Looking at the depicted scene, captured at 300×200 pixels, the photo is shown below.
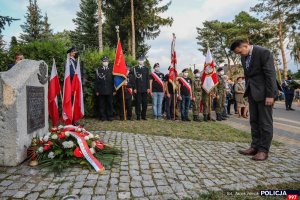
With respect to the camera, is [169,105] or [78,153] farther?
[169,105]

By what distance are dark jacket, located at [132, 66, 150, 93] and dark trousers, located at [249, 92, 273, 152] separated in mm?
5009

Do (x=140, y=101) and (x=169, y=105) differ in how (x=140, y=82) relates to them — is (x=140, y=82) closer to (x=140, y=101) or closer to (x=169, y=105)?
(x=140, y=101)

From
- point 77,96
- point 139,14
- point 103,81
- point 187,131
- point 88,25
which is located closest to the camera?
point 77,96

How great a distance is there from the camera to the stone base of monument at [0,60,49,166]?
4082 mm

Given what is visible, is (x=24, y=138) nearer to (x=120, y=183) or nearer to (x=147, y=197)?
(x=120, y=183)

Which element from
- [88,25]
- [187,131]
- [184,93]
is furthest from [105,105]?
[88,25]

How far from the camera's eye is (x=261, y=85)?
4.67 m

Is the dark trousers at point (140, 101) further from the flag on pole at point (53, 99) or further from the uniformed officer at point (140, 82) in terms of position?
the flag on pole at point (53, 99)

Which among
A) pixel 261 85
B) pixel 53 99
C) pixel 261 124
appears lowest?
pixel 261 124

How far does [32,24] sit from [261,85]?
118 ft

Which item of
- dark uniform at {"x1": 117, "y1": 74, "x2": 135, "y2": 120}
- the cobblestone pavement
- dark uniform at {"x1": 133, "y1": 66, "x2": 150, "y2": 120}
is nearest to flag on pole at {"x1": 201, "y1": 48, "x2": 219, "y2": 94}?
dark uniform at {"x1": 133, "y1": 66, "x2": 150, "y2": 120}

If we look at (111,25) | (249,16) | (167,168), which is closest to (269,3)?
(249,16)

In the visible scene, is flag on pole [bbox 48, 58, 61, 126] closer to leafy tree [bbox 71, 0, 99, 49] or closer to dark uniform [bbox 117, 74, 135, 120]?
dark uniform [bbox 117, 74, 135, 120]

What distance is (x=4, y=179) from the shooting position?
3568 millimetres
